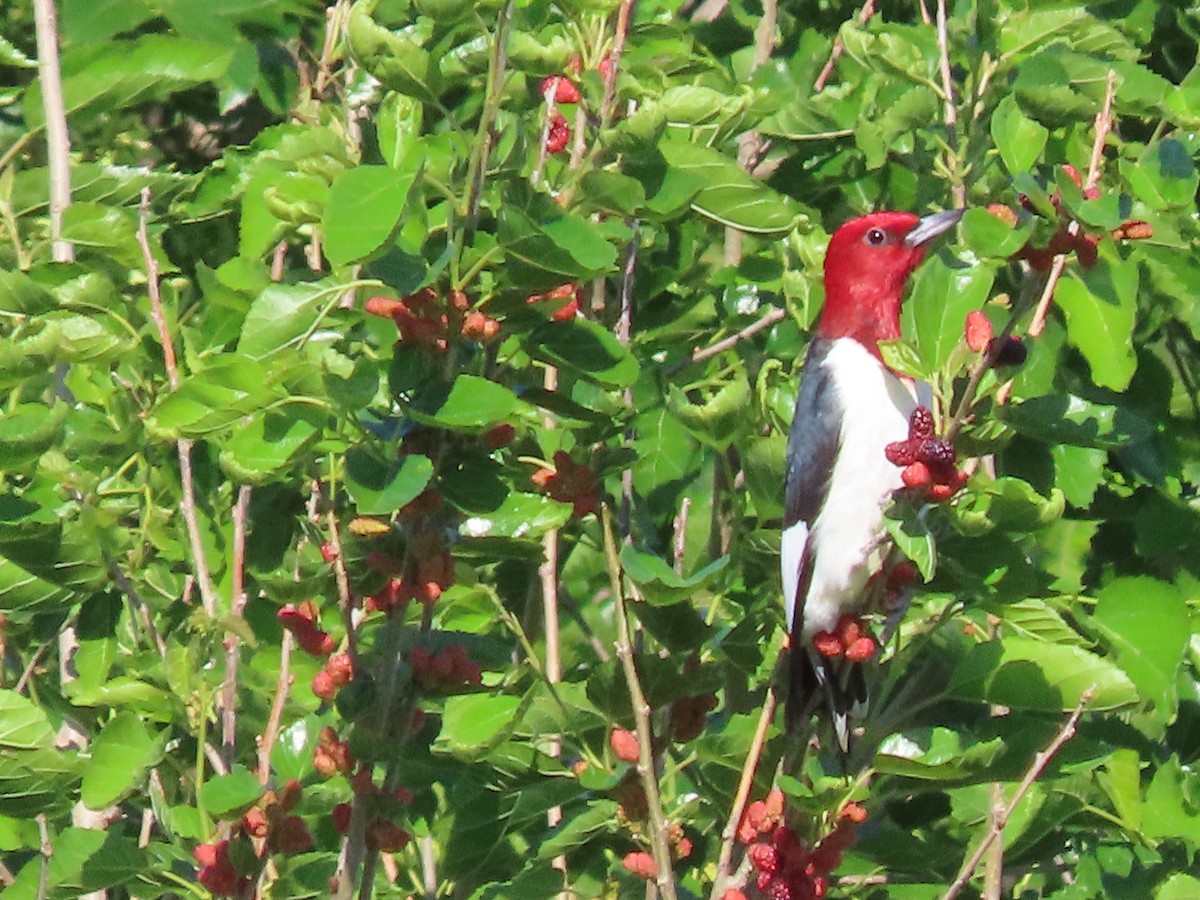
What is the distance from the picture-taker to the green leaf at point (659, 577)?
2.31 meters

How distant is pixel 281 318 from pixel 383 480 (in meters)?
0.25

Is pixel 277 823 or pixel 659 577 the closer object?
pixel 659 577

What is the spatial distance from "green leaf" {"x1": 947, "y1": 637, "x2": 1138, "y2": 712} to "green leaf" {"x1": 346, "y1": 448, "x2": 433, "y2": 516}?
2.63 ft

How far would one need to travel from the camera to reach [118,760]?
2.53 metres

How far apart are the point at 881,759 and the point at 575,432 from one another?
2.05ft

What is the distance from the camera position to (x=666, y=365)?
11.3 feet

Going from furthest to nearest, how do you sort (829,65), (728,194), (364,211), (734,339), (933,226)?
(829,65) < (933,226) < (734,339) < (728,194) < (364,211)

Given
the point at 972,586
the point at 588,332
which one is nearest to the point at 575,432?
the point at 588,332

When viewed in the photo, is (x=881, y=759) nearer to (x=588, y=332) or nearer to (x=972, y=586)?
(x=972, y=586)

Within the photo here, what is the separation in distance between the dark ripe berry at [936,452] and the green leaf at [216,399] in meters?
0.80

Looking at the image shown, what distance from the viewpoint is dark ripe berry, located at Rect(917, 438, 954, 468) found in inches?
92.4

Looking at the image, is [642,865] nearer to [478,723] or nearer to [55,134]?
[478,723]

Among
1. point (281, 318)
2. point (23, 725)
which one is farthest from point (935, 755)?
point (23, 725)

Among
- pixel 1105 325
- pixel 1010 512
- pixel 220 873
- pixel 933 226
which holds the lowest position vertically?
pixel 220 873
